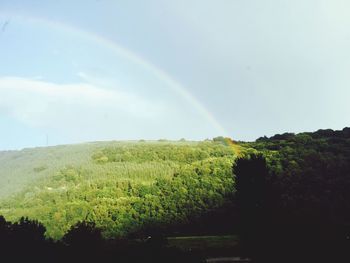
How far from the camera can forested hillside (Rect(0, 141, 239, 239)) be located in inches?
3305

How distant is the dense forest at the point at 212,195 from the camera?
25.4 m

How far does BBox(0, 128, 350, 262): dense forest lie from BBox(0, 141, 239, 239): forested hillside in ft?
0.80

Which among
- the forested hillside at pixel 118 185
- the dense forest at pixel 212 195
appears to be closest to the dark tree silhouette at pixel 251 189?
the dense forest at pixel 212 195

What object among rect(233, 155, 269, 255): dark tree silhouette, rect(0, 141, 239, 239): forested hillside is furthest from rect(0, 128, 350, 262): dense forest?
rect(0, 141, 239, 239): forested hillside

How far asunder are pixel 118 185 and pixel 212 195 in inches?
1188

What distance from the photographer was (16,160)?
6683 inches

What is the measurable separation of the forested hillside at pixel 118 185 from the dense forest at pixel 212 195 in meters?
0.25

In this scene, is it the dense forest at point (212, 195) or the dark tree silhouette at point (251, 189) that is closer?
the dense forest at point (212, 195)

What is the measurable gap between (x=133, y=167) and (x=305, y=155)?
56.3 metres

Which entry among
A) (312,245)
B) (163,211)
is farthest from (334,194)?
(312,245)

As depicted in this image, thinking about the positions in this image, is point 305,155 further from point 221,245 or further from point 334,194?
point 221,245

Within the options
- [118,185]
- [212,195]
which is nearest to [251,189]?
[212,195]

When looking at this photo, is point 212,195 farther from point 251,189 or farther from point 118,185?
point 251,189

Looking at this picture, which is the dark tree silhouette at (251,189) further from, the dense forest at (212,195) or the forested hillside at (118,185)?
the forested hillside at (118,185)
